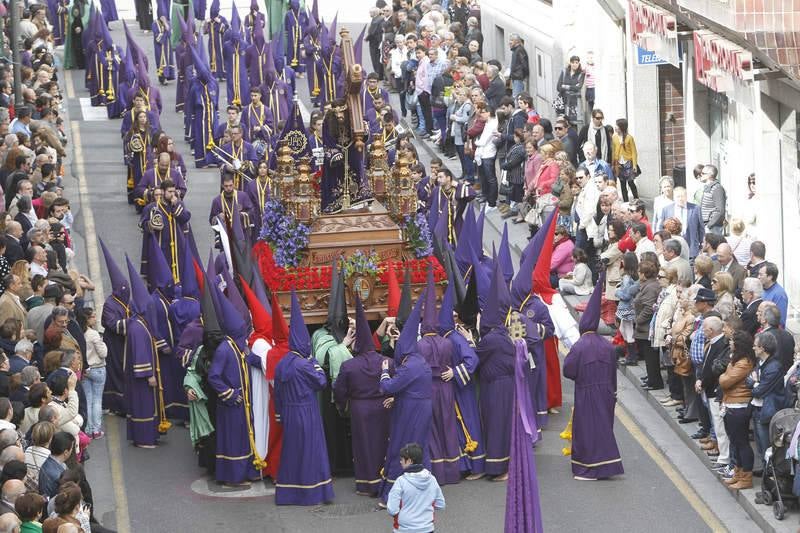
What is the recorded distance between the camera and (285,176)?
20.8 m

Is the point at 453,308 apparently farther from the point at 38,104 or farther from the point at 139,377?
the point at 38,104

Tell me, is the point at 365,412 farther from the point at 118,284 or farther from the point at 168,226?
the point at 168,226

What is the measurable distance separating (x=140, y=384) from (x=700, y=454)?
Result: 575 centimetres

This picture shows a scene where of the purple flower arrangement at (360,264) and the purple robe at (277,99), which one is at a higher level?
the purple robe at (277,99)

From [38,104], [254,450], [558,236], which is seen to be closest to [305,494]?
[254,450]

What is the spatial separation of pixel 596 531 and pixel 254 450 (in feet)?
11.8

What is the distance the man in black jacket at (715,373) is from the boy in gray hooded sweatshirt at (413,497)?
3.63 meters

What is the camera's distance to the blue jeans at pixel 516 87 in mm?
32781

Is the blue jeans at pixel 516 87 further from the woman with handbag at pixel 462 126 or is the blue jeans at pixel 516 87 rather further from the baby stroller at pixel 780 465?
the baby stroller at pixel 780 465

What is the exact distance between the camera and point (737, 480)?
57.3ft

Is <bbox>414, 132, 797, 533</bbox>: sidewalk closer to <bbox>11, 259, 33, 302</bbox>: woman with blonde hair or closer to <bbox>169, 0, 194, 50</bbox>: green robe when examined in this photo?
<bbox>11, 259, 33, 302</bbox>: woman with blonde hair

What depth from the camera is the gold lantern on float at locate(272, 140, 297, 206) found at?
2067 centimetres

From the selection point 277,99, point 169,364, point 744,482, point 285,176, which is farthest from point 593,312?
point 277,99

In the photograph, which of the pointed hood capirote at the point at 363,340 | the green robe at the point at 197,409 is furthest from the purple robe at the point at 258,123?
the pointed hood capirote at the point at 363,340
